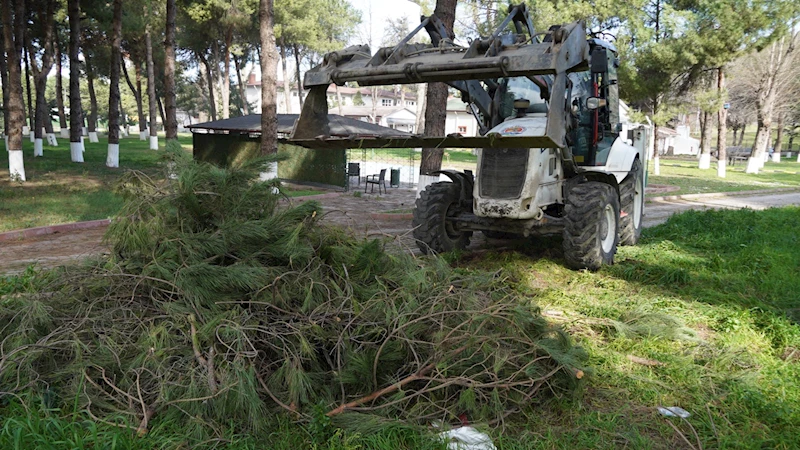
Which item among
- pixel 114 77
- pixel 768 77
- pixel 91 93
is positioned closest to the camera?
pixel 114 77

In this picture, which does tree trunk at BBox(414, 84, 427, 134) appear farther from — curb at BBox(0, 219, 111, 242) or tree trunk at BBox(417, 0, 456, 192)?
curb at BBox(0, 219, 111, 242)

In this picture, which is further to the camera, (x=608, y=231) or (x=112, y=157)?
(x=112, y=157)

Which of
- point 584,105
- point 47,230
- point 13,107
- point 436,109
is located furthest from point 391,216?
point 13,107

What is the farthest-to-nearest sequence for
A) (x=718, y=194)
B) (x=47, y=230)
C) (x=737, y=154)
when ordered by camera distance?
(x=737, y=154) → (x=718, y=194) → (x=47, y=230)

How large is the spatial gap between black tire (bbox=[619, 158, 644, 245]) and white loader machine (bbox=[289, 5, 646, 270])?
2 centimetres

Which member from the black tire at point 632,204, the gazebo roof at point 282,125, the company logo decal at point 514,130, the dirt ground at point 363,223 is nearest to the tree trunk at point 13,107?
the gazebo roof at point 282,125

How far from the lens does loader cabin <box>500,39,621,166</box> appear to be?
7.14 meters

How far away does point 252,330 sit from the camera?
367 centimetres

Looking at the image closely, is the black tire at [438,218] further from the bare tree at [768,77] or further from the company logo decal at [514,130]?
the bare tree at [768,77]

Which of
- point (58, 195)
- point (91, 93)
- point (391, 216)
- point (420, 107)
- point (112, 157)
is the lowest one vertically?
point (391, 216)

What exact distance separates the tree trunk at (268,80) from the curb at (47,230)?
471 centimetres

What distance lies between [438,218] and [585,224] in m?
1.77

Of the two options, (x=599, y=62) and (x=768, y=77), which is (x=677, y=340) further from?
(x=768, y=77)

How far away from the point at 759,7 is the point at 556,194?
64.7ft
